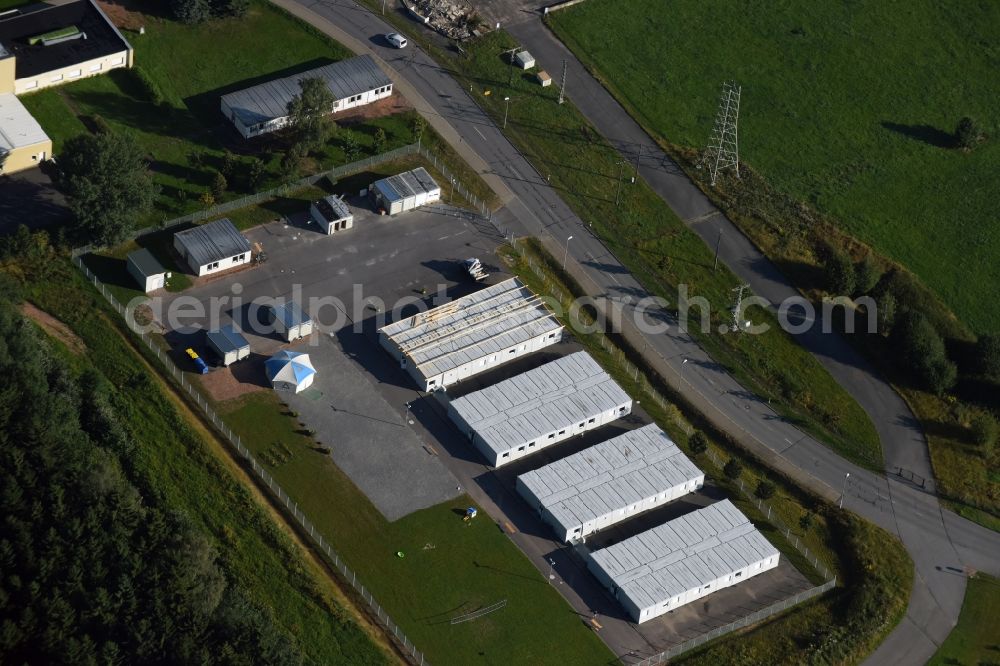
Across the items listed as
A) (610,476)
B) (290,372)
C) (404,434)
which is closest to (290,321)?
(290,372)

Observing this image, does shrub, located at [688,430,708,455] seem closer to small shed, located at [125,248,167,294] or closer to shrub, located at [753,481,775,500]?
shrub, located at [753,481,775,500]

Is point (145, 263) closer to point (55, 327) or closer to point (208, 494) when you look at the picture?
point (55, 327)

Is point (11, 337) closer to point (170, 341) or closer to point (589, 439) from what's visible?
point (170, 341)

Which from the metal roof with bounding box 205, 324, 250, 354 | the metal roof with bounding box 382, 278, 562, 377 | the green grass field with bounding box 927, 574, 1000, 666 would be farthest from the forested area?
the green grass field with bounding box 927, 574, 1000, 666

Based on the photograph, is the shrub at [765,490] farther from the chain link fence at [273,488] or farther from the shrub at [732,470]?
the chain link fence at [273,488]

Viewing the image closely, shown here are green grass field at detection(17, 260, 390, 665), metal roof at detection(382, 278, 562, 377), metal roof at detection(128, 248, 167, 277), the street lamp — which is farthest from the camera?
metal roof at detection(128, 248, 167, 277)

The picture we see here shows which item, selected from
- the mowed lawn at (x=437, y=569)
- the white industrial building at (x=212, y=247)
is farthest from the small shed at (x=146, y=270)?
the mowed lawn at (x=437, y=569)
